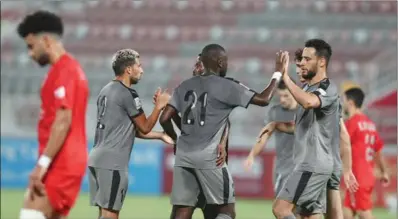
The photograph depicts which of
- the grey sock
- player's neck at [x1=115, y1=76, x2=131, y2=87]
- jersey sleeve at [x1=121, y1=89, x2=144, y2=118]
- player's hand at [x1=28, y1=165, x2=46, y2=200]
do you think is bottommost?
the grey sock

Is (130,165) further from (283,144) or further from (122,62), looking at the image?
(122,62)

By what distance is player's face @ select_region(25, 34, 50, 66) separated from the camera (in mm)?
5457

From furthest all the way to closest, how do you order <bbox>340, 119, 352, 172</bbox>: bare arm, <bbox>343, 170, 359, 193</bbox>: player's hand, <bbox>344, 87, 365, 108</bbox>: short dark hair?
<bbox>344, 87, 365, 108</bbox>: short dark hair
<bbox>340, 119, 352, 172</bbox>: bare arm
<bbox>343, 170, 359, 193</bbox>: player's hand

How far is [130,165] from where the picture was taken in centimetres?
1903

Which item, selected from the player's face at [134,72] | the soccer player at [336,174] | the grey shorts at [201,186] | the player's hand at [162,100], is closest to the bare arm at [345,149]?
the soccer player at [336,174]

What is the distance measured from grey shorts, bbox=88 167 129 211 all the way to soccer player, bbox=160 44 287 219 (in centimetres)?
54

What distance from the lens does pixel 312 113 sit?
23.7 feet

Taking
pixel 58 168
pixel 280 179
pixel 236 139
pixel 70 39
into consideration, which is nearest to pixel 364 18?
pixel 236 139

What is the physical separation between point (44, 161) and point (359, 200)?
552 cm

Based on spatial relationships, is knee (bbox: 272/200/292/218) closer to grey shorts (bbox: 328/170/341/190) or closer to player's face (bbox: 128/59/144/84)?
grey shorts (bbox: 328/170/341/190)

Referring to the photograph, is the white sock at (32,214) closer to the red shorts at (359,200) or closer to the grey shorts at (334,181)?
the grey shorts at (334,181)

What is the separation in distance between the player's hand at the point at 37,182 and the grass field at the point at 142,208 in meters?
7.10

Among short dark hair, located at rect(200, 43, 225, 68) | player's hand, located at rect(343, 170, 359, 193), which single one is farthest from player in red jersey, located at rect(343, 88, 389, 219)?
short dark hair, located at rect(200, 43, 225, 68)

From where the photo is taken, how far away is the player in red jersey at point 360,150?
9836 mm
